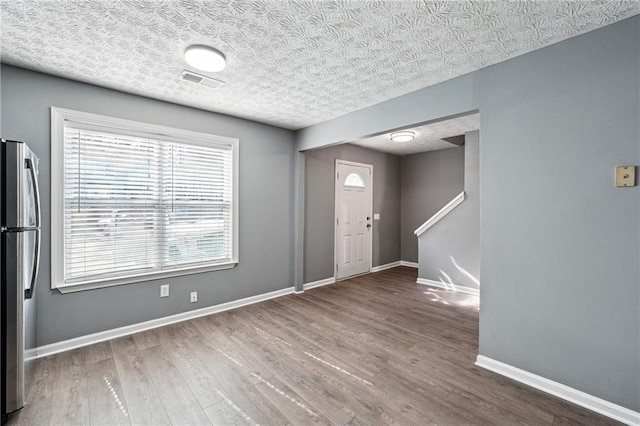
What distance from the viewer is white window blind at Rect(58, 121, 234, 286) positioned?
265 cm

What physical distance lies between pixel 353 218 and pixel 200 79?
362cm

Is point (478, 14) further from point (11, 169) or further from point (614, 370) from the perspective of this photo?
point (11, 169)

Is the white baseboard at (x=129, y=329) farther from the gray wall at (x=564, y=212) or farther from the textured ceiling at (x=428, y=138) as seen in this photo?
the textured ceiling at (x=428, y=138)

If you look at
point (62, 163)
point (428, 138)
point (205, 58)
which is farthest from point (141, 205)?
point (428, 138)

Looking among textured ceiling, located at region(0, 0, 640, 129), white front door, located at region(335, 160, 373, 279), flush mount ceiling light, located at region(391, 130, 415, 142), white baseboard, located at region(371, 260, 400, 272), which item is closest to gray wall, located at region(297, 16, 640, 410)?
textured ceiling, located at region(0, 0, 640, 129)

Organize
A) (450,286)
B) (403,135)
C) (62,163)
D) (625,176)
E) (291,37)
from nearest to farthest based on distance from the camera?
(625,176)
(291,37)
(62,163)
(403,135)
(450,286)

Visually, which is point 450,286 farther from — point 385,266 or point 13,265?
point 13,265

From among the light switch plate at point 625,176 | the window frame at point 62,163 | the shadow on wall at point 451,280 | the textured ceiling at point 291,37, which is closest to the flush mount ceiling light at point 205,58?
the textured ceiling at point 291,37

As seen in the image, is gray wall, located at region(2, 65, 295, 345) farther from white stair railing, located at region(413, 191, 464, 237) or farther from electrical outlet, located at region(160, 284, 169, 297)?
white stair railing, located at region(413, 191, 464, 237)

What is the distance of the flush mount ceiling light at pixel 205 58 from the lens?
2.04m

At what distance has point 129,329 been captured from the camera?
115 inches

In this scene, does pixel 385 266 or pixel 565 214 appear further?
A: pixel 385 266

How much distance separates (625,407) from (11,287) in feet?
12.8

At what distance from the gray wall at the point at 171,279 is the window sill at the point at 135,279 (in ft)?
0.17
